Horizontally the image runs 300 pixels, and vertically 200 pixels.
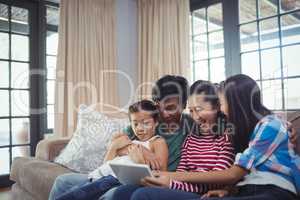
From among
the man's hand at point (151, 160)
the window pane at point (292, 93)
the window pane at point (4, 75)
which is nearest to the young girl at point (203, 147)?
the man's hand at point (151, 160)

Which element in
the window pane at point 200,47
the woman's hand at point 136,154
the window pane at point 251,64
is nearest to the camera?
the woman's hand at point 136,154

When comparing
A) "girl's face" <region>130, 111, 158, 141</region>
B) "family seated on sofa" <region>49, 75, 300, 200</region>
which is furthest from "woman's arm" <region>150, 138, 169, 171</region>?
"girl's face" <region>130, 111, 158, 141</region>

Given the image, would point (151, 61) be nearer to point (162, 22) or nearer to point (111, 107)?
point (162, 22)

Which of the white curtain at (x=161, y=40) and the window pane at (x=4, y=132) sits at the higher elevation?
the white curtain at (x=161, y=40)

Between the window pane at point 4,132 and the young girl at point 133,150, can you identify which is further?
the window pane at point 4,132

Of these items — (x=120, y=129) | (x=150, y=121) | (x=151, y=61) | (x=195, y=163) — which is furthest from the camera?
(x=151, y=61)

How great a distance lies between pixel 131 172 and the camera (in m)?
1.26

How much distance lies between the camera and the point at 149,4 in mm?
3773

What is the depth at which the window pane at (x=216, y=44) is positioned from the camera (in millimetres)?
3418

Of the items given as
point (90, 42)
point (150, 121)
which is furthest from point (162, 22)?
→ point (150, 121)

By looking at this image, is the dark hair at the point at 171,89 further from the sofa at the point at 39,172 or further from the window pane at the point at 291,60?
the window pane at the point at 291,60

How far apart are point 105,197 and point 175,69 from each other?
2321 millimetres

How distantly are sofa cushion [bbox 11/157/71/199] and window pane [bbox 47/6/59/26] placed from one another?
1979mm

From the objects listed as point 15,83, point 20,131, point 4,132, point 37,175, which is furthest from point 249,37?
point 4,132
